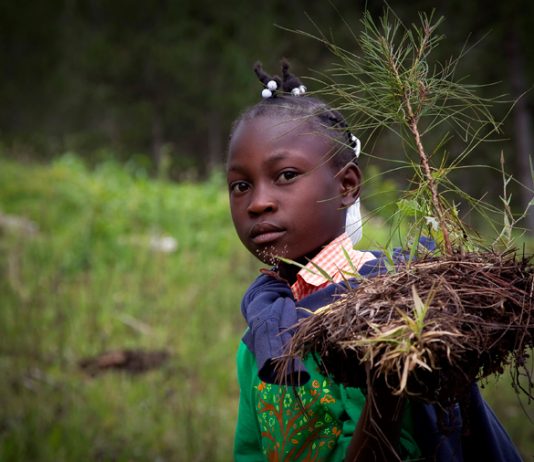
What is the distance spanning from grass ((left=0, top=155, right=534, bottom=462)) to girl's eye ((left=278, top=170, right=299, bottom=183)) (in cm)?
291

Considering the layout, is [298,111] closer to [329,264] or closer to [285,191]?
[285,191]

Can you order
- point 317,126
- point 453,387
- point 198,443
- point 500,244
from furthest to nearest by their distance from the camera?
1. point 198,443
2. point 317,126
3. point 500,244
4. point 453,387

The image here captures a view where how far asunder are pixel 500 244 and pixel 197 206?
7416 millimetres

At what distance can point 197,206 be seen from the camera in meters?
8.85

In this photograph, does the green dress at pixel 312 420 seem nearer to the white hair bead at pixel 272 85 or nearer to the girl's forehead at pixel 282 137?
the girl's forehead at pixel 282 137

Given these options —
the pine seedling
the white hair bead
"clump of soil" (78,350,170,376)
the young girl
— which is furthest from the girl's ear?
"clump of soil" (78,350,170,376)

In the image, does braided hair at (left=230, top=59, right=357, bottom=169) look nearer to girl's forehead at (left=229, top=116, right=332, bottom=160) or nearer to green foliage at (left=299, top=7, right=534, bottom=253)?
girl's forehead at (left=229, top=116, right=332, bottom=160)

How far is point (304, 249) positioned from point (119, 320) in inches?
186

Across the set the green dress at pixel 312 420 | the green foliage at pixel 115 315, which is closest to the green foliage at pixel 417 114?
the green dress at pixel 312 420

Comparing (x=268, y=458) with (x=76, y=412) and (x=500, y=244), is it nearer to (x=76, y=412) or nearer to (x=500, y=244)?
(x=500, y=244)

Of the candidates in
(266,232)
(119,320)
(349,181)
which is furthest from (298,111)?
(119,320)

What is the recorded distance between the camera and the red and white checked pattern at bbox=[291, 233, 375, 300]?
1.83 metres

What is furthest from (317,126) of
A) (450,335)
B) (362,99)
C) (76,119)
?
(76,119)

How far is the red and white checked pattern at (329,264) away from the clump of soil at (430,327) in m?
0.36
